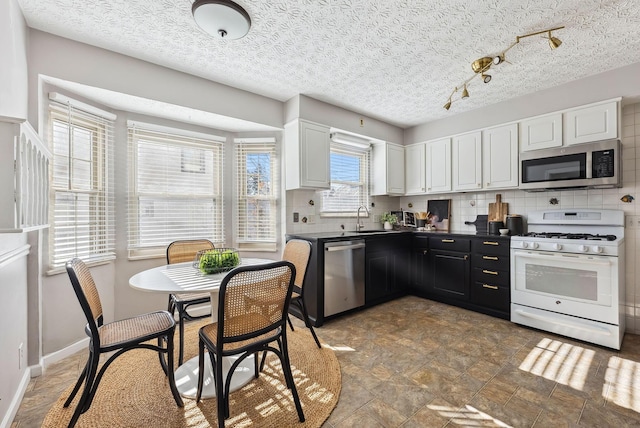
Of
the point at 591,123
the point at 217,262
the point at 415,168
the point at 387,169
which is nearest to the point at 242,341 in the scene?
the point at 217,262

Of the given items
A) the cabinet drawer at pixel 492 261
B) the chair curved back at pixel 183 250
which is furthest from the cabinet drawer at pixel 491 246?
the chair curved back at pixel 183 250

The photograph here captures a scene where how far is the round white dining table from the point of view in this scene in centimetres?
169

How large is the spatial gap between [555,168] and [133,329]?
406 cm

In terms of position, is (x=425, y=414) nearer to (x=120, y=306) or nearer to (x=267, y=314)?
(x=267, y=314)

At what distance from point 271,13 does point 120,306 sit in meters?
3.04

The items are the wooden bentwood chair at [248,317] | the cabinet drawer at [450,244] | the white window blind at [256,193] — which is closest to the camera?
the wooden bentwood chair at [248,317]

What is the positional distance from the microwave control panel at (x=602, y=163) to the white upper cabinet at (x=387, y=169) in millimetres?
2225

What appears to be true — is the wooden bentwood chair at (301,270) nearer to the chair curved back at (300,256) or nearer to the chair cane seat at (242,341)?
the chair curved back at (300,256)

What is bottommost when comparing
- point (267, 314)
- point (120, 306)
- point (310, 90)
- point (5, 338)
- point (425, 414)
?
point (425, 414)

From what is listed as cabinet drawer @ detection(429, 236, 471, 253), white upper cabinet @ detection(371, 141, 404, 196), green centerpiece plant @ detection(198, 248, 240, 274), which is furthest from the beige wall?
cabinet drawer @ detection(429, 236, 471, 253)

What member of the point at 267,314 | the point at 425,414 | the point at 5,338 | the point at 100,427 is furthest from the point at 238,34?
the point at 425,414

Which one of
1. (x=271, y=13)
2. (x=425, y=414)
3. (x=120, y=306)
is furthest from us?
(x=120, y=306)

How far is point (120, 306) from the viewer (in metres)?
2.88

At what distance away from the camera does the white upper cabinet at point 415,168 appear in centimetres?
431
